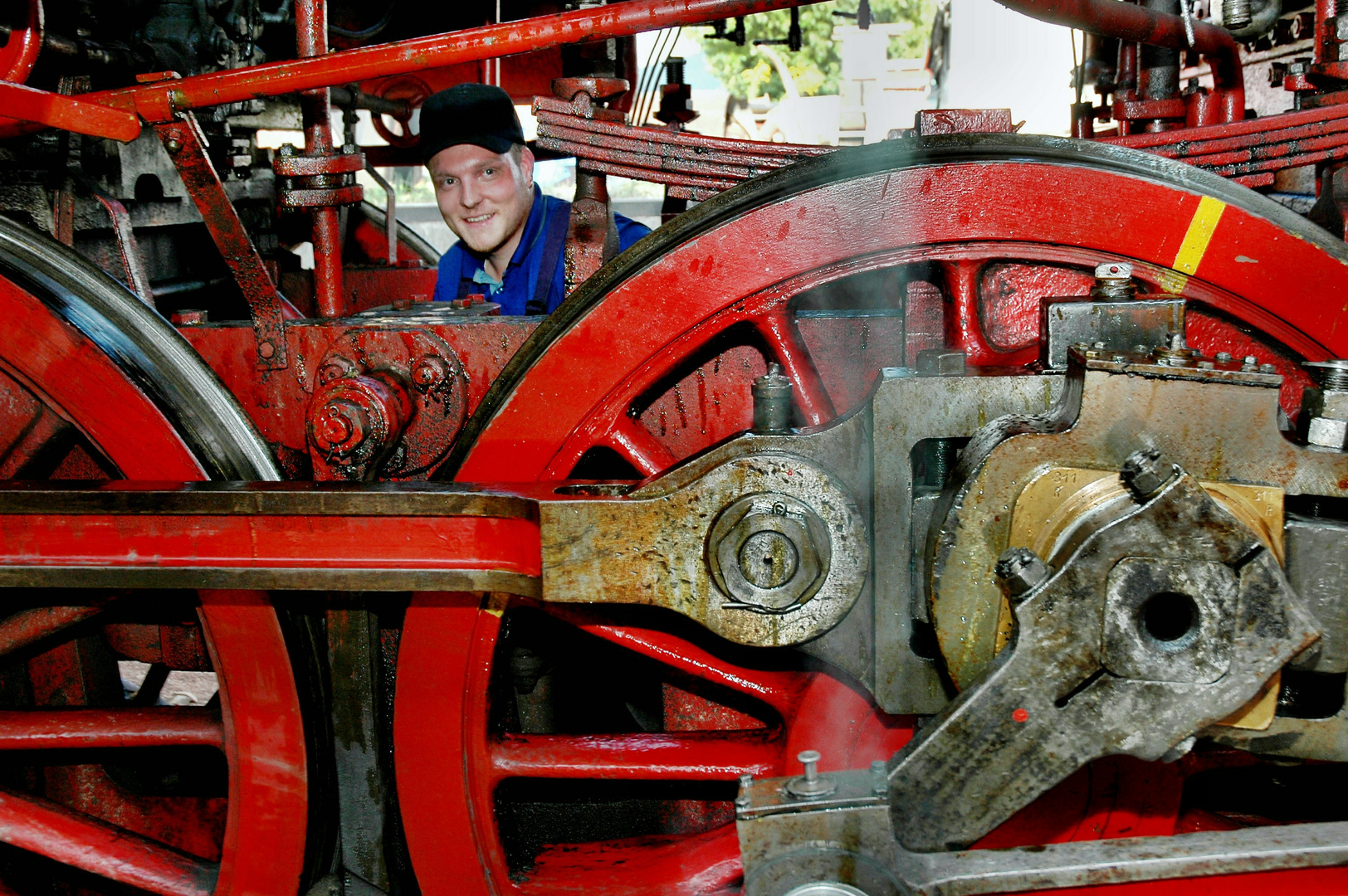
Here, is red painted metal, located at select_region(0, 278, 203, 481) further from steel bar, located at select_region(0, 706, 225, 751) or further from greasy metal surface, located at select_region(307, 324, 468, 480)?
steel bar, located at select_region(0, 706, 225, 751)

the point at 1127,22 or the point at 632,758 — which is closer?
the point at 632,758

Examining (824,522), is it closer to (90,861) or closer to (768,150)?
(768,150)

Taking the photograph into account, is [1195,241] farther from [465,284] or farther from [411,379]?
[465,284]

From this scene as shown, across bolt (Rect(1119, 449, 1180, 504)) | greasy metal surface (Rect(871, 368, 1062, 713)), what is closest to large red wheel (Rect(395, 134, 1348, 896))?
greasy metal surface (Rect(871, 368, 1062, 713))

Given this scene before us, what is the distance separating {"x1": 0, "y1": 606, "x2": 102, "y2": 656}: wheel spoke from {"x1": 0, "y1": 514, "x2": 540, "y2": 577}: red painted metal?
47 centimetres

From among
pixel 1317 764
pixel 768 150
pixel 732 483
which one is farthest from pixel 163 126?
pixel 1317 764

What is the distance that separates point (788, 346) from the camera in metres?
1.46

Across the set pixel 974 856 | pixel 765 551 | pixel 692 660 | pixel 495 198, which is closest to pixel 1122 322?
pixel 765 551

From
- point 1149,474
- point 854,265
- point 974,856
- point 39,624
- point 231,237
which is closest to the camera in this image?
point 1149,474

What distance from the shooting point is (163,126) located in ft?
4.95

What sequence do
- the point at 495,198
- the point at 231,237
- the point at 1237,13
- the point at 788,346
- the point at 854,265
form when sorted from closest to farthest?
1. the point at 854,265
2. the point at 788,346
3. the point at 231,237
4. the point at 1237,13
5. the point at 495,198

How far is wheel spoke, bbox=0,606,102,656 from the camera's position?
173cm

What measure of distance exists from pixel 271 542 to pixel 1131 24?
182cm

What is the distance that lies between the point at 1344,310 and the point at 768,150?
2.92 feet
